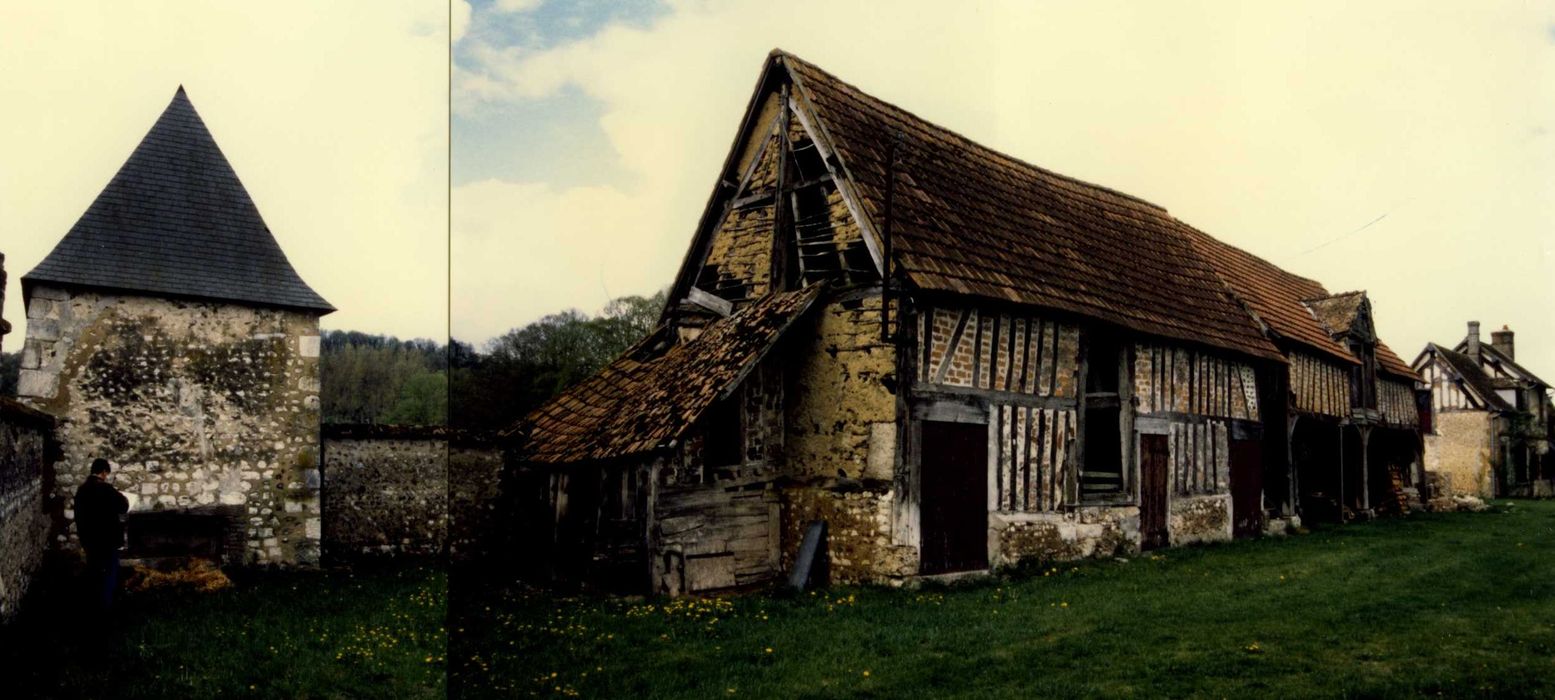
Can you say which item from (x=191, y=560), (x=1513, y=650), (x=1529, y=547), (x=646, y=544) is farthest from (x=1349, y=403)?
(x=191, y=560)

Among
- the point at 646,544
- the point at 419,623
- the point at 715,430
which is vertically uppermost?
the point at 715,430

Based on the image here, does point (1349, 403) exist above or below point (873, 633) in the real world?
above

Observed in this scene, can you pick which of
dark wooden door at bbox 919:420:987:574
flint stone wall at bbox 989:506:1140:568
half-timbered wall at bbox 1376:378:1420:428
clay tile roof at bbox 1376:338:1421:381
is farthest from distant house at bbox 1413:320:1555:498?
dark wooden door at bbox 919:420:987:574

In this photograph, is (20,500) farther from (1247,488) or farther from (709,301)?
(1247,488)

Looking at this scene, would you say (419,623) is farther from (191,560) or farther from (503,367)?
(503,367)

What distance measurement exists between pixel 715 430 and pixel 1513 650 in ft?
23.3

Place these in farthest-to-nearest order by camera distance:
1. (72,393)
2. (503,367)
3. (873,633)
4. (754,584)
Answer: (503,367) → (72,393) → (754,584) → (873,633)

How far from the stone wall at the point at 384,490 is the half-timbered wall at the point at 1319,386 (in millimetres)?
15089

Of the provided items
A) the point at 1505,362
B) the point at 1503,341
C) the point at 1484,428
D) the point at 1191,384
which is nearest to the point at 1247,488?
the point at 1191,384

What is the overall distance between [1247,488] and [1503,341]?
28.8 m

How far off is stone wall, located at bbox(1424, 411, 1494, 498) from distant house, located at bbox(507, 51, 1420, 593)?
73.7 feet

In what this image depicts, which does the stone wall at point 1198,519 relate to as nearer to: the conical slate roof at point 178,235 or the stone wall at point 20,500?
the conical slate roof at point 178,235

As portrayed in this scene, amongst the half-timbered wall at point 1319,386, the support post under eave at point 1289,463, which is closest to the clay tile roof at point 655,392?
the support post under eave at point 1289,463

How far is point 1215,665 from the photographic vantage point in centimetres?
668
